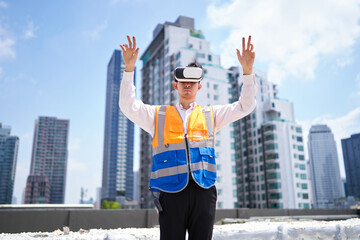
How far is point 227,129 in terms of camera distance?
5722cm

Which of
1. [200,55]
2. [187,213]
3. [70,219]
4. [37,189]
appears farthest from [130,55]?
[37,189]

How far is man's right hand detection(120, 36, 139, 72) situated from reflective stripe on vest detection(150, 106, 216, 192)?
45 cm

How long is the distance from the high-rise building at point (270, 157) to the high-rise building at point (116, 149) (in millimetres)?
108754

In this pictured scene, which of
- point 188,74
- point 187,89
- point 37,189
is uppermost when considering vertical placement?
point 37,189

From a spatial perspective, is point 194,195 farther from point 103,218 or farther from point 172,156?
point 103,218

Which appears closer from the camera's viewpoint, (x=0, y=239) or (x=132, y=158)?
(x=0, y=239)

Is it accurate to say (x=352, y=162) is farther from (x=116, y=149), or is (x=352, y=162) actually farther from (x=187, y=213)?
(x=187, y=213)

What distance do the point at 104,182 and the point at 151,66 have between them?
115m

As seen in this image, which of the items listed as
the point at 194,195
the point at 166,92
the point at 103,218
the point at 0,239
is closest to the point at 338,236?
the point at 194,195

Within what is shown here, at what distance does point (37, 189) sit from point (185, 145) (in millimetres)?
173276

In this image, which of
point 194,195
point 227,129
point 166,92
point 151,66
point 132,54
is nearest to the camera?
point 194,195

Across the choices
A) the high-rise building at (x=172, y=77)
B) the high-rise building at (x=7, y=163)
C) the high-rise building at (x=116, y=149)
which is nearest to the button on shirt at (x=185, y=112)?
the high-rise building at (x=172, y=77)

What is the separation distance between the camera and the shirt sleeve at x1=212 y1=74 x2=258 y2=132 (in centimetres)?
274

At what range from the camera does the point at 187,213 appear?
7.68 ft
